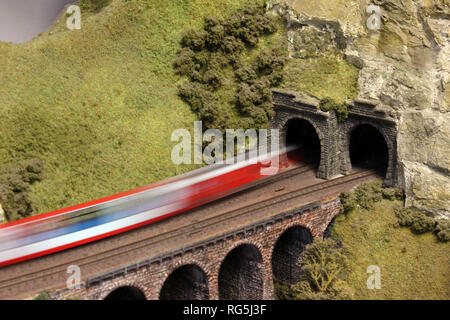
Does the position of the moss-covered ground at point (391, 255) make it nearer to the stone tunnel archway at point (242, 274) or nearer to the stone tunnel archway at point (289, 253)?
the stone tunnel archway at point (289, 253)

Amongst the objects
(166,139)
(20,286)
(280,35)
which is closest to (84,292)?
(20,286)

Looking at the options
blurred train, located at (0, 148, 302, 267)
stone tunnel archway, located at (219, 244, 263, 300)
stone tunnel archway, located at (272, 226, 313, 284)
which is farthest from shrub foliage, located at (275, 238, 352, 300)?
blurred train, located at (0, 148, 302, 267)

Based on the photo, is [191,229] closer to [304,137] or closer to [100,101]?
[100,101]

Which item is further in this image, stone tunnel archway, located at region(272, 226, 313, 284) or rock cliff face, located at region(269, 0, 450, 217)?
rock cliff face, located at region(269, 0, 450, 217)

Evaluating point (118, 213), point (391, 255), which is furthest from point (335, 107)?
point (118, 213)

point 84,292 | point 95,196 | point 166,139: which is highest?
point 166,139

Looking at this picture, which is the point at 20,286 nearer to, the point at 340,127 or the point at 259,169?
the point at 259,169

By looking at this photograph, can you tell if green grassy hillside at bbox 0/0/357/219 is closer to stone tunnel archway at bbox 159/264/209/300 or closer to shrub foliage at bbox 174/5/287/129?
shrub foliage at bbox 174/5/287/129
